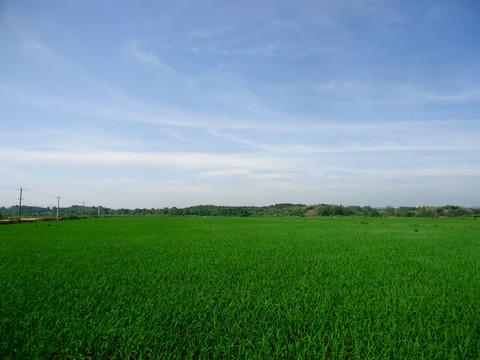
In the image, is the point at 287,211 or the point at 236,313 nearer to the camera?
the point at 236,313

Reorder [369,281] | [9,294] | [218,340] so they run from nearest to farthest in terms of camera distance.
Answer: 1. [218,340]
2. [9,294]
3. [369,281]

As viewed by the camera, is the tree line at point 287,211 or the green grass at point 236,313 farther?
the tree line at point 287,211

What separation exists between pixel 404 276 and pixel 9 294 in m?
9.50

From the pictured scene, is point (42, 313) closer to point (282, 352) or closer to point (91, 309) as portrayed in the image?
point (91, 309)

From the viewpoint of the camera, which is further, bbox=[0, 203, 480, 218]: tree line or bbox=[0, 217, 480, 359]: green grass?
bbox=[0, 203, 480, 218]: tree line

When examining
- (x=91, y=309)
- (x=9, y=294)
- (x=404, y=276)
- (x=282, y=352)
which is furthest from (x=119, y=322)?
(x=404, y=276)

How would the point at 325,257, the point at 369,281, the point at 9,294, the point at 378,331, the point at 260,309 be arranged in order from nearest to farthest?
the point at 378,331, the point at 260,309, the point at 9,294, the point at 369,281, the point at 325,257

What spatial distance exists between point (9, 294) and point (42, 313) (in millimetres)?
1812

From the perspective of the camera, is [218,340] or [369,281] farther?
[369,281]

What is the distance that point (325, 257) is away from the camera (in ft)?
34.2

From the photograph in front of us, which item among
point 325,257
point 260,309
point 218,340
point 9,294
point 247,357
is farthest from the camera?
point 325,257

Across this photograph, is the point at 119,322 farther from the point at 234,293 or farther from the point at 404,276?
the point at 404,276

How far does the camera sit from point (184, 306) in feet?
15.4

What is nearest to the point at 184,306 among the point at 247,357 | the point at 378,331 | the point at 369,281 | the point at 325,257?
the point at 247,357
